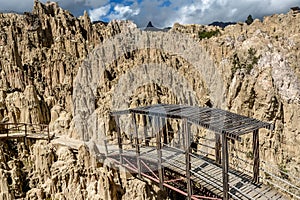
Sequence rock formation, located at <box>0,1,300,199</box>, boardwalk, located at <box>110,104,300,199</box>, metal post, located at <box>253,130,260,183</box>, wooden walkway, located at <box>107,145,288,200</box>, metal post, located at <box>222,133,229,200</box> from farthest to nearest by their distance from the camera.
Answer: rock formation, located at <box>0,1,300,199</box> → metal post, located at <box>253,130,260,183</box> → wooden walkway, located at <box>107,145,288,200</box> → boardwalk, located at <box>110,104,300,199</box> → metal post, located at <box>222,133,229,200</box>

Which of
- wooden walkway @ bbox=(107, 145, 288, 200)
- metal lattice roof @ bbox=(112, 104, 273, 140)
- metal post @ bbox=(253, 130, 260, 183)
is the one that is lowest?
wooden walkway @ bbox=(107, 145, 288, 200)

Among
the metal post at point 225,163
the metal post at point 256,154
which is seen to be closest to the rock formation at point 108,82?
the metal post at point 225,163

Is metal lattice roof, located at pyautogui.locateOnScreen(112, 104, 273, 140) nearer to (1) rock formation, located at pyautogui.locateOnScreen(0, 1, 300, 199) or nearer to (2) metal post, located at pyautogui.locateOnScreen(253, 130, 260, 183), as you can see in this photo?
(2) metal post, located at pyautogui.locateOnScreen(253, 130, 260, 183)

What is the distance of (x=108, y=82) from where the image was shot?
21.3 metres

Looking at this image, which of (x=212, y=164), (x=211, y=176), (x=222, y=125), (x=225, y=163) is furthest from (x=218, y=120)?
(x=212, y=164)

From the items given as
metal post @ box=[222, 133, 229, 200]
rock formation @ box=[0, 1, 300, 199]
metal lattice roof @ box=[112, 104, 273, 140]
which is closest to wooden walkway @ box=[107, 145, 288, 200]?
metal post @ box=[222, 133, 229, 200]

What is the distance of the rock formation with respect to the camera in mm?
11391

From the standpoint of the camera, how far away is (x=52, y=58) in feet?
77.2

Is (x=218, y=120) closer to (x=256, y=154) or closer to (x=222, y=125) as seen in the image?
(x=222, y=125)

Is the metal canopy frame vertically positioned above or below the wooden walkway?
above

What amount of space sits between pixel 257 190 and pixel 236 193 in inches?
21.3

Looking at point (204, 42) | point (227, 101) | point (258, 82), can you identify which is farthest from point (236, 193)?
point (204, 42)

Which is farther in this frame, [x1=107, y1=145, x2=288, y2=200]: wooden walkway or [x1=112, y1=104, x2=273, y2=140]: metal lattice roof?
[x1=107, y1=145, x2=288, y2=200]: wooden walkway

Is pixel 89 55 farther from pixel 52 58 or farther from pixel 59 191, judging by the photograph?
pixel 59 191
